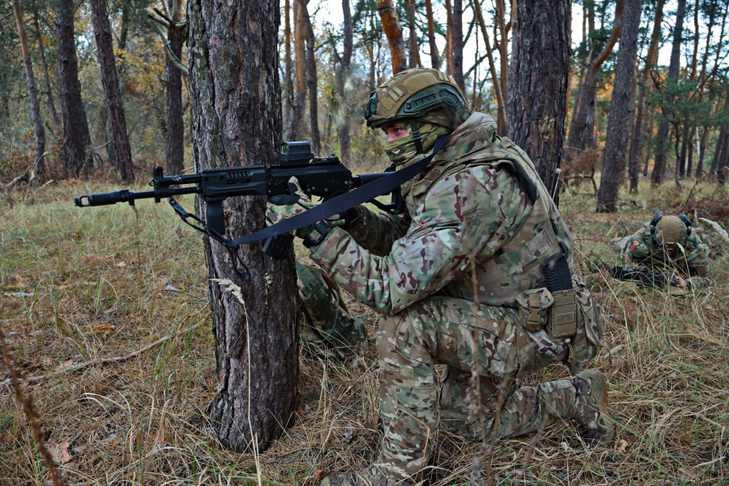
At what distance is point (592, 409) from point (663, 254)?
8.53ft

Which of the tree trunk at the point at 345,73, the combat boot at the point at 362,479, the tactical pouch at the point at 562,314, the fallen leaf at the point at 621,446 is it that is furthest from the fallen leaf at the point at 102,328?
the tree trunk at the point at 345,73

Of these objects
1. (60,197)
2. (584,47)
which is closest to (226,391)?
(60,197)

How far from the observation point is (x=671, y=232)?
4.21 m

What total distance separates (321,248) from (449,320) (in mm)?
634

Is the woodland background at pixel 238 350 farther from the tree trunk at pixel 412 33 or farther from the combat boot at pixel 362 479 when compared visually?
the tree trunk at pixel 412 33

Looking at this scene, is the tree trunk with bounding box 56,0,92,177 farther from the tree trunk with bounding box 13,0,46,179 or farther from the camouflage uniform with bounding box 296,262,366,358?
the camouflage uniform with bounding box 296,262,366,358

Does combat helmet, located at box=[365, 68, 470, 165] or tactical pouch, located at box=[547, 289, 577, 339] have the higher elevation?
combat helmet, located at box=[365, 68, 470, 165]

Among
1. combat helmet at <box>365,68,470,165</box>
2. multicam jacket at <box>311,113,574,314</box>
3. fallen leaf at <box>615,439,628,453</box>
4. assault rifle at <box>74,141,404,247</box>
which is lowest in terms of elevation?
fallen leaf at <box>615,439,628,453</box>

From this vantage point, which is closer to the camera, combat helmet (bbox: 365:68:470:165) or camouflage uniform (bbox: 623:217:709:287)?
combat helmet (bbox: 365:68:470:165)

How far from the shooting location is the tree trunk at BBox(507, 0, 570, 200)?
12.5 feet

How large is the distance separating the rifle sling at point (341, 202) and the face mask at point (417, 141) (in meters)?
0.05

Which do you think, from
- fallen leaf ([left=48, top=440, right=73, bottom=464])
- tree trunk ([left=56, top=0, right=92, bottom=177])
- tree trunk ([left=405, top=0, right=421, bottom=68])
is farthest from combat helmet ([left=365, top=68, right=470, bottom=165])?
tree trunk ([left=56, top=0, right=92, bottom=177])

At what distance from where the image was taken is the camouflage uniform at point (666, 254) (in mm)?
4203

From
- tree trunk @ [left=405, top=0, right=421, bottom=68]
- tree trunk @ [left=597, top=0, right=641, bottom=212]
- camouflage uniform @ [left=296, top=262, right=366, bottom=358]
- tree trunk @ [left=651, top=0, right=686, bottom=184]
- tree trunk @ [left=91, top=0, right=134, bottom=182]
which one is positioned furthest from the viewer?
tree trunk @ [left=651, top=0, right=686, bottom=184]
